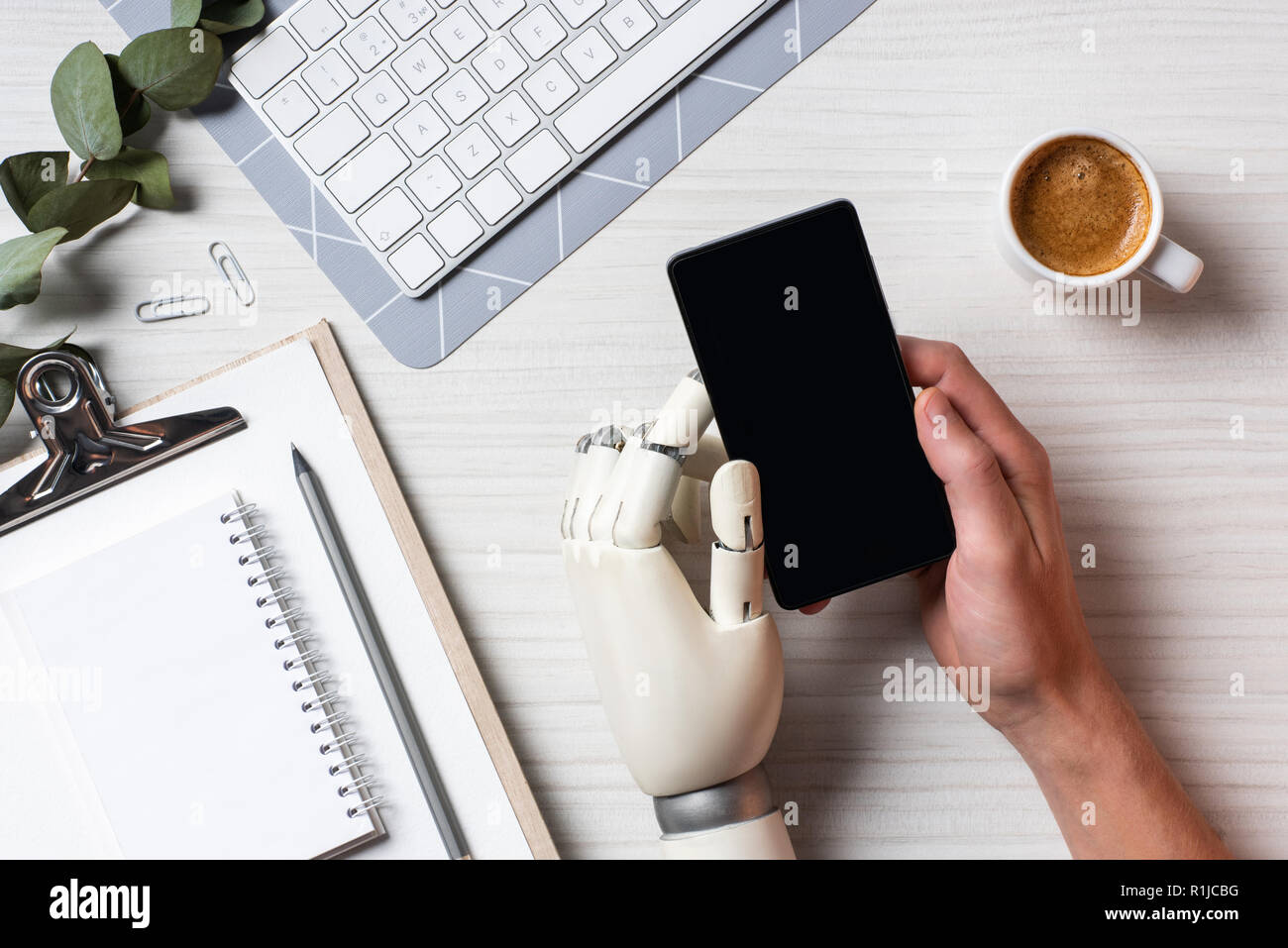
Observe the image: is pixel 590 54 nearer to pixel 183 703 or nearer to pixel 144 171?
pixel 144 171

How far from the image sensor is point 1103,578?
640 mm

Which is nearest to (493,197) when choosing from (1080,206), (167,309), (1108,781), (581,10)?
(581,10)

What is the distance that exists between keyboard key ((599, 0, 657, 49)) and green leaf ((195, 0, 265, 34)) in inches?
8.9

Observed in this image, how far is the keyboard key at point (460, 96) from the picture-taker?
0.62m

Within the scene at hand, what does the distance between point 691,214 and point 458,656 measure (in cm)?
33

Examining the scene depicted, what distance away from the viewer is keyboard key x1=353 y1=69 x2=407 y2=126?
0.62 metres

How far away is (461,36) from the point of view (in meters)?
0.62

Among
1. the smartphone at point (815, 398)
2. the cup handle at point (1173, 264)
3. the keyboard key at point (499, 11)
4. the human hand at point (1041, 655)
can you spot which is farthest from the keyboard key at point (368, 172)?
the cup handle at point (1173, 264)

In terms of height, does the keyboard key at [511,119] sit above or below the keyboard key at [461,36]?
below

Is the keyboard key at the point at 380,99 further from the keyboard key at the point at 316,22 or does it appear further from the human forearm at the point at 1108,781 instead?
the human forearm at the point at 1108,781

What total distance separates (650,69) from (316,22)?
22 centimetres

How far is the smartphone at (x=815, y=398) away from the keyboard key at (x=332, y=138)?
25 cm

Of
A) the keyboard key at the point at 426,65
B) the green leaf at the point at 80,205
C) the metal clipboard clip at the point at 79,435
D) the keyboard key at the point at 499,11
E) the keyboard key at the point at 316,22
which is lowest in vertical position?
the metal clipboard clip at the point at 79,435
